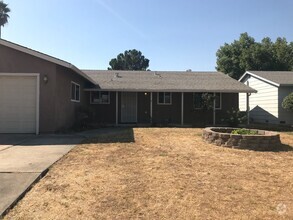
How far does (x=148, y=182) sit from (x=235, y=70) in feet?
114

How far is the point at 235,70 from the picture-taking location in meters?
38.3

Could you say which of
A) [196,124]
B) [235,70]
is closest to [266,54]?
[235,70]

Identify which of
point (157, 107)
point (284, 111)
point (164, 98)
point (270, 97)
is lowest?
point (284, 111)

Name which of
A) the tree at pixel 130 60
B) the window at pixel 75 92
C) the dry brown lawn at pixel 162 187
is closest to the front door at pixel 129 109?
the window at pixel 75 92

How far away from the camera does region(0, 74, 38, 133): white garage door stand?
13.0 metres

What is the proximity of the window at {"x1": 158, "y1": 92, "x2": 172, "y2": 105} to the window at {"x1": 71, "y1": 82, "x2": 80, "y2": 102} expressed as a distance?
502cm

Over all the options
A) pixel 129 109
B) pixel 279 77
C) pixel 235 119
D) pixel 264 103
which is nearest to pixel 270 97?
pixel 264 103

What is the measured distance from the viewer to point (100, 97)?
19656 millimetres

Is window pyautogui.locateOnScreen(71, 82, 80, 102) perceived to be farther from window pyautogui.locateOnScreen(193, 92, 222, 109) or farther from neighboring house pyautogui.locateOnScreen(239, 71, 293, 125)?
neighboring house pyautogui.locateOnScreen(239, 71, 293, 125)

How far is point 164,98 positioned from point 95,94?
416 cm

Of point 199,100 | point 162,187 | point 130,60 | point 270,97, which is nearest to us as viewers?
point 162,187

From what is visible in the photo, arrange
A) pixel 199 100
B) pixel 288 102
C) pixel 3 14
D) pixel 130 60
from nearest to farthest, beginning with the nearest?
pixel 288 102, pixel 199 100, pixel 3 14, pixel 130 60

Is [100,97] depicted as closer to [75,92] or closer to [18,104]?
[75,92]

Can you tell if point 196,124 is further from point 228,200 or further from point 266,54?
point 266,54
